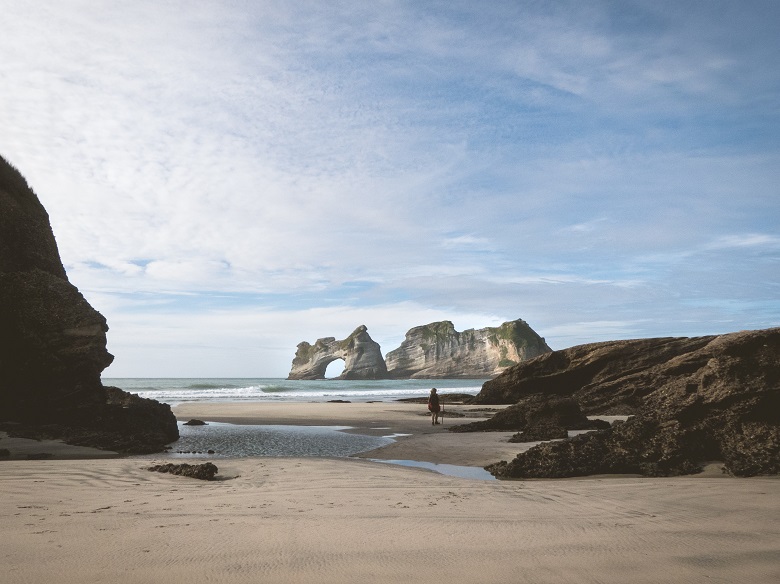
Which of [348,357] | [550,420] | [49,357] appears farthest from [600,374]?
[348,357]

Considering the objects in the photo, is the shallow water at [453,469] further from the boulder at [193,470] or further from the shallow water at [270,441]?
the boulder at [193,470]

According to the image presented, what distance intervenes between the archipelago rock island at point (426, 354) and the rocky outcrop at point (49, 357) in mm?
91922

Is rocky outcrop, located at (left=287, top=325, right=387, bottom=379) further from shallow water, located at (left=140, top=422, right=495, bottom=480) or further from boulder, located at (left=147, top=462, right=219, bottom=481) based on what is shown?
boulder, located at (left=147, top=462, right=219, bottom=481)

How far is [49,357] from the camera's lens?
12.9m

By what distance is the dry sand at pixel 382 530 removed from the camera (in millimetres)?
3523

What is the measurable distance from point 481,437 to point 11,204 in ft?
47.7

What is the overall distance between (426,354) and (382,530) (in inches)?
4425

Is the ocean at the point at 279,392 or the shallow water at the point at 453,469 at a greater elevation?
the shallow water at the point at 453,469

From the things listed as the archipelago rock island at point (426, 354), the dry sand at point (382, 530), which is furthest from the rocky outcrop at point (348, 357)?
the dry sand at point (382, 530)

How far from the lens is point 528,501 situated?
6.12m

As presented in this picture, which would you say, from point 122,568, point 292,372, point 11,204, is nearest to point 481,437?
point 122,568

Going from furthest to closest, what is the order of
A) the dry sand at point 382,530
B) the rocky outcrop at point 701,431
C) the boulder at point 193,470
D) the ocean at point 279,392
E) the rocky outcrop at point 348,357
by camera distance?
1. the rocky outcrop at point 348,357
2. the ocean at point 279,392
3. the rocky outcrop at point 701,431
4. the boulder at point 193,470
5. the dry sand at point 382,530

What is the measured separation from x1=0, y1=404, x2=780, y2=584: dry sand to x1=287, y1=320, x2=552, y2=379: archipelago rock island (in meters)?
96.6

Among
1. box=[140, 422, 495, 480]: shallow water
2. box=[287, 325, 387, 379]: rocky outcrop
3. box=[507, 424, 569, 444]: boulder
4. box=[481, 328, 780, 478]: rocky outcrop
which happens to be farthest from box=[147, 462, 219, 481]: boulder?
box=[287, 325, 387, 379]: rocky outcrop
